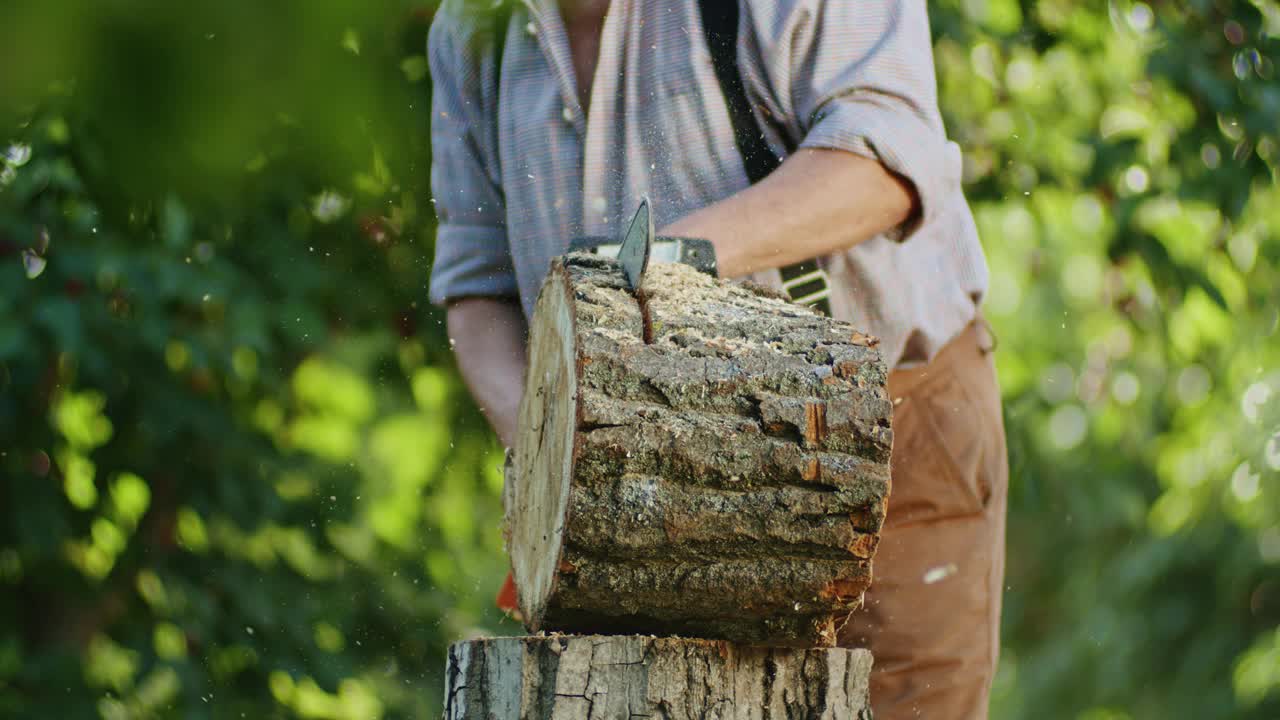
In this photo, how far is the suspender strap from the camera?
5.62 feet

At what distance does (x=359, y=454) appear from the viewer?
3.53m

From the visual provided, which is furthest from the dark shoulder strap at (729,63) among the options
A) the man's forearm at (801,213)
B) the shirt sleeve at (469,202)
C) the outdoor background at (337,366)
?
the outdoor background at (337,366)

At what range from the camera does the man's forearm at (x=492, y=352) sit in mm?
1904

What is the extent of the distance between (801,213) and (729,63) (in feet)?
0.92

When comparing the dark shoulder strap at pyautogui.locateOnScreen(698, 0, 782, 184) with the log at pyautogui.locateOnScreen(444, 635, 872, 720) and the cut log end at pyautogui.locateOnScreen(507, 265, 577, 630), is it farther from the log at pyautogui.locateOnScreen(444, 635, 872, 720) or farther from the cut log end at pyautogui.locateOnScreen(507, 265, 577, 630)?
the log at pyautogui.locateOnScreen(444, 635, 872, 720)

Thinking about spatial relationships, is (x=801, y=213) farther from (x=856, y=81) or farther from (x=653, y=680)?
(x=653, y=680)

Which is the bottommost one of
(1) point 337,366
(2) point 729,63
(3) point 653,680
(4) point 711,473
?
(3) point 653,680

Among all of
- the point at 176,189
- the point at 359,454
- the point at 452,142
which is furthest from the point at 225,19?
the point at 359,454

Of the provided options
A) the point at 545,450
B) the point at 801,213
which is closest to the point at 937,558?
the point at 801,213

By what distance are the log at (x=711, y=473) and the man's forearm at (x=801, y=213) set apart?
0.25 meters

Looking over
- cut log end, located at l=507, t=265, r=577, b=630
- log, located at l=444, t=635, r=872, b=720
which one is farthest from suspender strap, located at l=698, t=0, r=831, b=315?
log, located at l=444, t=635, r=872, b=720

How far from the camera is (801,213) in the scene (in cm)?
159

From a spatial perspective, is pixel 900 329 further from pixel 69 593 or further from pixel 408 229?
pixel 69 593

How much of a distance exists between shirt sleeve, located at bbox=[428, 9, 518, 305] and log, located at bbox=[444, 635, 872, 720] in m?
0.81
